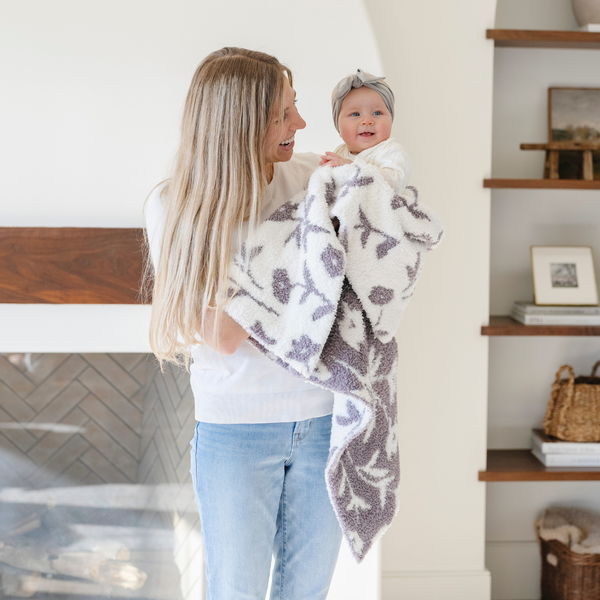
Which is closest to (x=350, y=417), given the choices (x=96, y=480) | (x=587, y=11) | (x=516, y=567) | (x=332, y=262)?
(x=332, y=262)

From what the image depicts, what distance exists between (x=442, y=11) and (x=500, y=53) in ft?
1.13

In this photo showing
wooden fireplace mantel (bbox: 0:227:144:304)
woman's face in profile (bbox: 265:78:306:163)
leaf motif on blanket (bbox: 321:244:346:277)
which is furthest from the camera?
wooden fireplace mantel (bbox: 0:227:144:304)

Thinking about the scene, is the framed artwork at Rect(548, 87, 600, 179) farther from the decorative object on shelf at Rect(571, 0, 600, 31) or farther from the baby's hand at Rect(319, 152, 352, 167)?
the baby's hand at Rect(319, 152, 352, 167)

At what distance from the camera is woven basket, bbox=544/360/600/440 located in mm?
1713

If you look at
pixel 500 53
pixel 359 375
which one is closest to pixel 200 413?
pixel 359 375

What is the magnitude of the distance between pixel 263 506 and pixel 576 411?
3.77 feet

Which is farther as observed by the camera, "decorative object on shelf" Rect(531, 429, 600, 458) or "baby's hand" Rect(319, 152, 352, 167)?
"decorative object on shelf" Rect(531, 429, 600, 458)

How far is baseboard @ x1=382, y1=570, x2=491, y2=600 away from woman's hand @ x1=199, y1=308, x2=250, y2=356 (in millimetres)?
1185

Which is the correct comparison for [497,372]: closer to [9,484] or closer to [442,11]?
[442,11]

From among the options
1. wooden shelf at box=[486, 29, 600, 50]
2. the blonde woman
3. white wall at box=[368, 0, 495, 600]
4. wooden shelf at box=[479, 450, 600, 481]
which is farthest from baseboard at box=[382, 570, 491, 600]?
wooden shelf at box=[486, 29, 600, 50]

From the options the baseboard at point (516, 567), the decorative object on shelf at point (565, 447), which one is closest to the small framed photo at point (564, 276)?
the decorative object on shelf at point (565, 447)

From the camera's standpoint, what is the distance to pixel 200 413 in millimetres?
1027

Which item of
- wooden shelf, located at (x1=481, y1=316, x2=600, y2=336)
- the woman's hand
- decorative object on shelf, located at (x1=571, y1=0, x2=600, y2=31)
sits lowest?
wooden shelf, located at (x1=481, y1=316, x2=600, y2=336)

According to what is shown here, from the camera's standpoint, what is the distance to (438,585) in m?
1.74
